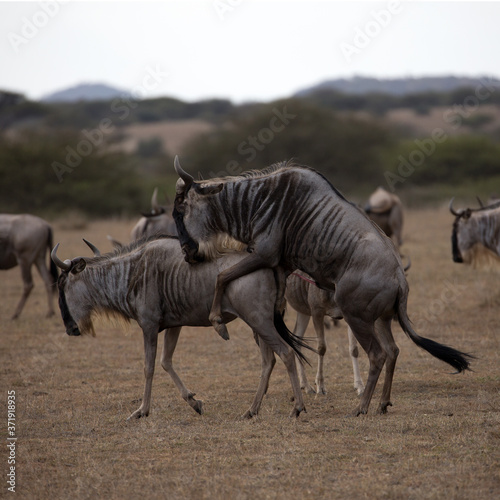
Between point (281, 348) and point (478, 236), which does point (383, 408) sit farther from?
point (478, 236)

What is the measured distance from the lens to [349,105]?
81.5m

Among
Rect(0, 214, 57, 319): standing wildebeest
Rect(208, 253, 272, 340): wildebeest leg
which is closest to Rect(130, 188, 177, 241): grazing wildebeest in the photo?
Rect(0, 214, 57, 319): standing wildebeest

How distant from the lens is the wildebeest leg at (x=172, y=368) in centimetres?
665

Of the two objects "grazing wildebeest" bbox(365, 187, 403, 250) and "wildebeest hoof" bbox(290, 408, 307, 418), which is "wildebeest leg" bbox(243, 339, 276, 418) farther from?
"grazing wildebeest" bbox(365, 187, 403, 250)

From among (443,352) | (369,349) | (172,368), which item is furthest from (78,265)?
(443,352)

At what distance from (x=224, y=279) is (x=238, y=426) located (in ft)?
3.97

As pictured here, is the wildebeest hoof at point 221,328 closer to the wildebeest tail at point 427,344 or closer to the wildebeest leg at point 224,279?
the wildebeest leg at point 224,279

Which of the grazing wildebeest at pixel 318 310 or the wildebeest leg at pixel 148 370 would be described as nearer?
the wildebeest leg at pixel 148 370

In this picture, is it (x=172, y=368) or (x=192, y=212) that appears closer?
(x=192, y=212)

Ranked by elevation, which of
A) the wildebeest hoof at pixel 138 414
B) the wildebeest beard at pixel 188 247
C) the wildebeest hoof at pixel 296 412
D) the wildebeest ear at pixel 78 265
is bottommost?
the wildebeest hoof at pixel 138 414

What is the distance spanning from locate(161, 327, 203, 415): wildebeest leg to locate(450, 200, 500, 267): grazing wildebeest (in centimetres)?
576

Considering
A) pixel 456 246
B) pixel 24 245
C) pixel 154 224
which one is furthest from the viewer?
pixel 154 224

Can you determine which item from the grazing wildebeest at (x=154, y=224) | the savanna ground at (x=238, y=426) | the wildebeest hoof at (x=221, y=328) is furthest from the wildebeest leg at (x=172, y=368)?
the grazing wildebeest at (x=154, y=224)

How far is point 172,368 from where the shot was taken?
682 centimetres
